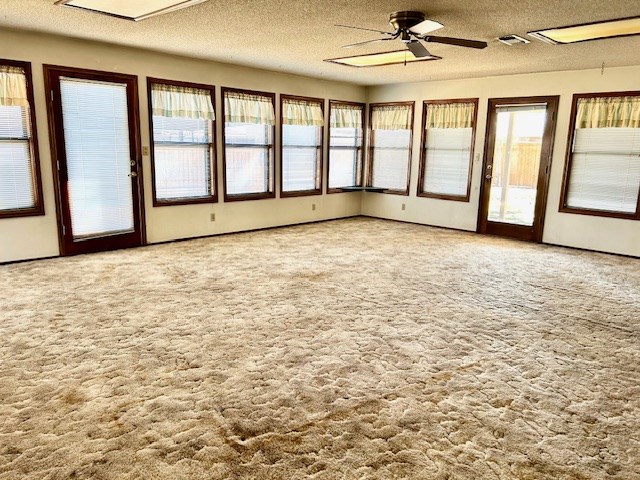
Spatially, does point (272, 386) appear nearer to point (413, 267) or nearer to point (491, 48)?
point (413, 267)

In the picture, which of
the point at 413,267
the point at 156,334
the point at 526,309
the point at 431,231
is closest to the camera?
the point at 156,334

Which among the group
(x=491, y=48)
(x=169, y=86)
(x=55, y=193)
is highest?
(x=491, y=48)

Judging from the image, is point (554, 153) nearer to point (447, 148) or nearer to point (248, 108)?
point (447, 148)

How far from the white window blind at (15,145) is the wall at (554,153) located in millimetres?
5927

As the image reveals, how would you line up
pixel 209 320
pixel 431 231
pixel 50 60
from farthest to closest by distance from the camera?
1. pixel 431 231
2. pixel 50 60
3. pixel 209 320

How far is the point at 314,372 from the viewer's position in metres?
2.88

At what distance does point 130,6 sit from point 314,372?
3.44 metres

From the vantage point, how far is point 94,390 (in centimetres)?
261

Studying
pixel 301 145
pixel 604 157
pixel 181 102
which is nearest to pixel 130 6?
pixel 181 102

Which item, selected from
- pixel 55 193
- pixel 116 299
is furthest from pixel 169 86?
pixel 116 299

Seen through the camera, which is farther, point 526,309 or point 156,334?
point 526,309

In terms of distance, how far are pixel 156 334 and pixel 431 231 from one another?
17.9ft

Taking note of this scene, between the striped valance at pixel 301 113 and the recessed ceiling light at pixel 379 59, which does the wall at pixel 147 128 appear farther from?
the recessed ceiling light at pixel 379 59

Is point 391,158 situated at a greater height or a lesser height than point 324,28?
lesser
